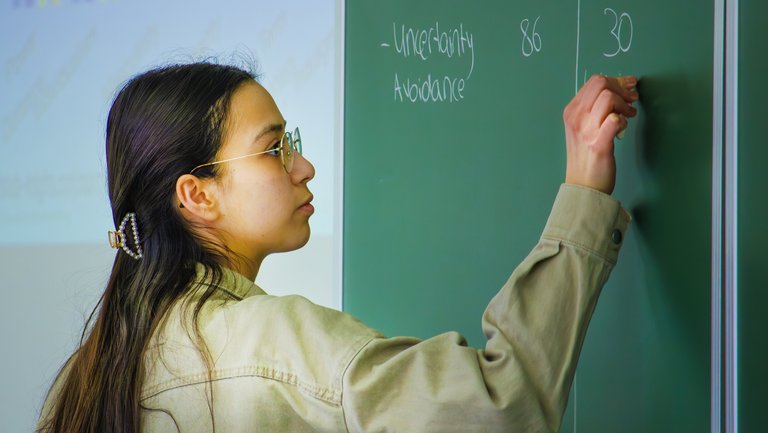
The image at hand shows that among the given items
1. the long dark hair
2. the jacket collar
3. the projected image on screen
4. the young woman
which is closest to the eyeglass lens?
the young woman

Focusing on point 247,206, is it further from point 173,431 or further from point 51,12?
point 51,12

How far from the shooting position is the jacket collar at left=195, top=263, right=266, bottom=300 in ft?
4.84

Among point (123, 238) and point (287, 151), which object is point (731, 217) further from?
point (123, 238)

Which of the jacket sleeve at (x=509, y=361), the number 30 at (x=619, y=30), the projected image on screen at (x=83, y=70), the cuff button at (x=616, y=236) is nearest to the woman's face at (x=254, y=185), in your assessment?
the jacket sleeve at (x=509, y=361)


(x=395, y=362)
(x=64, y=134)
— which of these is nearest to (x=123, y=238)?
(x=395, y=362)

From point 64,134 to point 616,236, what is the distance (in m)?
2.42

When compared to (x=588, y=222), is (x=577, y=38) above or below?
above

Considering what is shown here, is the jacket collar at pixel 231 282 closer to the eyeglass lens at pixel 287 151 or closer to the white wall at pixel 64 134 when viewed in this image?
the eyeglass lens at pixel 287 151

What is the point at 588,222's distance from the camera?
53.8 inches

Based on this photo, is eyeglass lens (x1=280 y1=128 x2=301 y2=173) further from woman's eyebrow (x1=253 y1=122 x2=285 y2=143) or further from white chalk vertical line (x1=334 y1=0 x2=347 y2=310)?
white chalk vertical line (x1=334 y1=0 x2=347 y2=310)

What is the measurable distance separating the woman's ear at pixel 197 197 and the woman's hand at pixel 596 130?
599mm

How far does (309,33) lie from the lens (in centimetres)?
279

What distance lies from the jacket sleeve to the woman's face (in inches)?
15.8

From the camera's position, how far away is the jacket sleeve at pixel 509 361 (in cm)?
120
